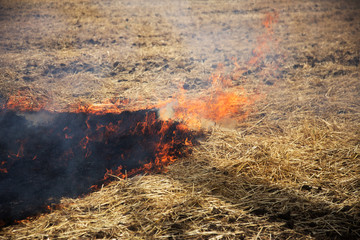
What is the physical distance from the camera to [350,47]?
6.69 metres

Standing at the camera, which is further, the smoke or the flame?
the smoke

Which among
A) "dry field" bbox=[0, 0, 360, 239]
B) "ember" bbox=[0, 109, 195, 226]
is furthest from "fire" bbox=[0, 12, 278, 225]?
"dry field" bbox=[0, 0, 360, 239]

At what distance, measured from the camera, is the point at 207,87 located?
17.6 ft

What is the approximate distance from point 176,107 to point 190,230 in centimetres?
249

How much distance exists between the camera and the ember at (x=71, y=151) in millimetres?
2770

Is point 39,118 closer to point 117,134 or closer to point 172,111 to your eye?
point 117,134

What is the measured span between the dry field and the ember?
0.79ft

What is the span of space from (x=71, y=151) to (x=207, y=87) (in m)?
3.22

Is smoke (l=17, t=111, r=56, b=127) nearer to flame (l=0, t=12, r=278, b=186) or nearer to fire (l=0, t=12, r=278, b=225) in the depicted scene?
fire (l=0, t=12, r=278, b=225)

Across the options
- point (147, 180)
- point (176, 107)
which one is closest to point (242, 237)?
point (147, 180)

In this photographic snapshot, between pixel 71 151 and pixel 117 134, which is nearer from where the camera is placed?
pixel 71 151

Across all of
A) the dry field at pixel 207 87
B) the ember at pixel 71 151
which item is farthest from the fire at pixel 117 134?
the dry field at pixel 207 87

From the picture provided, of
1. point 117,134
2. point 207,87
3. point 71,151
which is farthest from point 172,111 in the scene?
point 71,151

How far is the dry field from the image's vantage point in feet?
7.61
